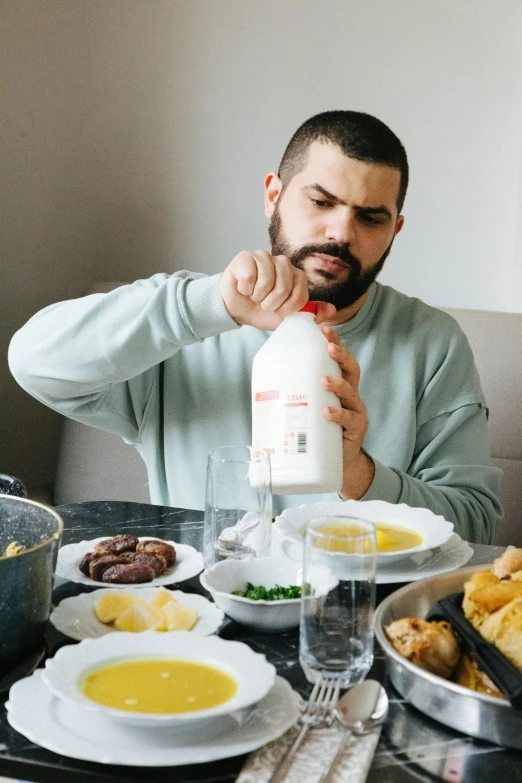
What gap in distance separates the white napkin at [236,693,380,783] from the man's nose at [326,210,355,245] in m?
1.01

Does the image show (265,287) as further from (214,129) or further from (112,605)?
(214,129)

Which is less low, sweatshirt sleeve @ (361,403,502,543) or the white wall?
the white wall

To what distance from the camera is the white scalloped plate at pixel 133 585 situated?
86cm

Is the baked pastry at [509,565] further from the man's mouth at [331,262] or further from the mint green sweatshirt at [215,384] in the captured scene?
the man's mouth at [331,262]

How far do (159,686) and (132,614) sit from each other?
0.15 metres

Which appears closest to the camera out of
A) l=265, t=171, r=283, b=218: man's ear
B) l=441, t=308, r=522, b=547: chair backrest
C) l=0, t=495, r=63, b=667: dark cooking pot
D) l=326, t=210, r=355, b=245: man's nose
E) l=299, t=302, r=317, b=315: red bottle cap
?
l=0, t=495, r=63, b=667: dark cooking pot

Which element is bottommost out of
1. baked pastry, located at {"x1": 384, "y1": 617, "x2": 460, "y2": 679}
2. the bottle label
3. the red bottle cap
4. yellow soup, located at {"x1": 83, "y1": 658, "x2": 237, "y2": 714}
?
yellow soup, located at {"x1": 83, "y1": 658, "x2": 237, "y2": 714}

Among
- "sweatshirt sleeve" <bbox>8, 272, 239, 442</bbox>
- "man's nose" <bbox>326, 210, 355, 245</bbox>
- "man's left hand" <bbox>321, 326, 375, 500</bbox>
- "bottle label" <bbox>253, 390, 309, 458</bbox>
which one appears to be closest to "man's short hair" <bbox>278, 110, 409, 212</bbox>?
"man's nose" <bbox>326, 210, 355, 245</bbox>

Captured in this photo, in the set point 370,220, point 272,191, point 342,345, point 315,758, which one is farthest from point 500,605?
point 272,191

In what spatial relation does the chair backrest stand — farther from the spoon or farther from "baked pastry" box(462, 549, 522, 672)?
the spoon

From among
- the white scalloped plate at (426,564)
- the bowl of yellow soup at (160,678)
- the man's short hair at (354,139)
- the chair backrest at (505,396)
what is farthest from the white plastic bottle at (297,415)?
the chair backrest at (505,396)

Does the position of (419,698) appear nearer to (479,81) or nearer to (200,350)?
(200,350)

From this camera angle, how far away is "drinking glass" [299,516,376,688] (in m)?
0.67

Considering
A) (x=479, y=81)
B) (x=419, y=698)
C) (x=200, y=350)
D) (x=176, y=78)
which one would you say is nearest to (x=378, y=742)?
(x=419, y=698)
